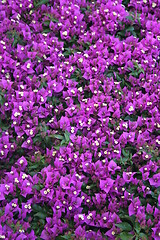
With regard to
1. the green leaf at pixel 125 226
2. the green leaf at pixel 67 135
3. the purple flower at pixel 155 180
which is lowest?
the green leaf at pixel 125 226

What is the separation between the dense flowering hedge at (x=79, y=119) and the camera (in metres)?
2.78

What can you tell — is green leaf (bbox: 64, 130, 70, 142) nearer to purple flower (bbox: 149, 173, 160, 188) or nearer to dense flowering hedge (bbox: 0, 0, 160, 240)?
dense flowering hedge (bbox: 0, 0, 160, 240)

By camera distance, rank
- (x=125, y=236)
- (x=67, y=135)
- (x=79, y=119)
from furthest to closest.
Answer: (x=79, y=119)
(x=67, y=135)
(x=125, y=236)

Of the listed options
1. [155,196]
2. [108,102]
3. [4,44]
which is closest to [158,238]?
[155,196]

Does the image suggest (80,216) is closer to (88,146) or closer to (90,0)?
(88,146)

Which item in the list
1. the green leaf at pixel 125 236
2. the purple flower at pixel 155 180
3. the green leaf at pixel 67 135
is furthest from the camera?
the green leaf at pixel 67 135

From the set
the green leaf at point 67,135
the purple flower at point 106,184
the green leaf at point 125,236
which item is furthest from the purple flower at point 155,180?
the green leaf at point 67,135

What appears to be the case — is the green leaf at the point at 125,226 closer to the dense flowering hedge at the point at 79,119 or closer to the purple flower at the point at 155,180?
the dense flowering hedge at the point at 79,119

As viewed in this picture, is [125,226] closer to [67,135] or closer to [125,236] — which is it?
[125,236]

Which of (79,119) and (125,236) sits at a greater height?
(79,119)

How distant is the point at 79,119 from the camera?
3260mm

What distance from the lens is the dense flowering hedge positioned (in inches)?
109

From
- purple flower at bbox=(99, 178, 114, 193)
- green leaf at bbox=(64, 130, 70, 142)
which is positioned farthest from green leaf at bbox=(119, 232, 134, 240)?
green leaf at bbox=(64, 130, 70, 142)

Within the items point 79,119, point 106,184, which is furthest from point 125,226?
point 79,119
